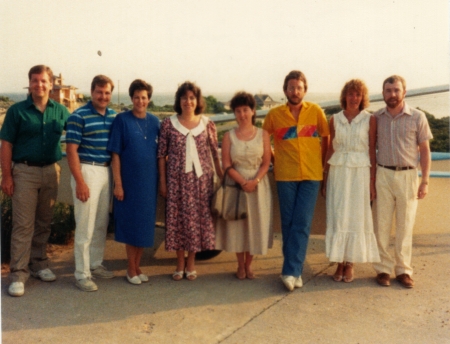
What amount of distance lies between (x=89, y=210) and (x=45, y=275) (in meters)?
0.74

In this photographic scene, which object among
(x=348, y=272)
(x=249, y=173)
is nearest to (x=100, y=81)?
(x=249, y=173)

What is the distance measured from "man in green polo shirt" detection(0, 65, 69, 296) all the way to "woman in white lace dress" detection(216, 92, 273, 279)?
1423 millimetres

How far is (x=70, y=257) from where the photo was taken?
4.96 m

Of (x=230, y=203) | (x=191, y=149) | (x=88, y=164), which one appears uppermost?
(x=191, y=149)

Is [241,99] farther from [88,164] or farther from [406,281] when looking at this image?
[406,281]

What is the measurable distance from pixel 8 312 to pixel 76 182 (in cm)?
105

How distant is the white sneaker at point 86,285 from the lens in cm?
396

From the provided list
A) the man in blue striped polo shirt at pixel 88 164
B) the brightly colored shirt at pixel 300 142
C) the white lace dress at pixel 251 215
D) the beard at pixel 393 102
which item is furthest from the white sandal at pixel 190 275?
the beard at pixel 393 102

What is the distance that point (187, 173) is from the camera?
4.06 m

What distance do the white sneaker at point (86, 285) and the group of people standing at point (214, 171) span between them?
0.01 m

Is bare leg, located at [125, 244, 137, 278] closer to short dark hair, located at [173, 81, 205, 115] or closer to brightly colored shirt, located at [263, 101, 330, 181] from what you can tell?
short dark hair, located at [173, 81, 205, 115]

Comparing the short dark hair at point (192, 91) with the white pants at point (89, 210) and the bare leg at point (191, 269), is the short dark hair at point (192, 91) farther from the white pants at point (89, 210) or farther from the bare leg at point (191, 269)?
the bare leg at point (191, 269)

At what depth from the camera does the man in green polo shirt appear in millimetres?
3908

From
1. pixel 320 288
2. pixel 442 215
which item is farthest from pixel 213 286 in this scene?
pixel 442 215
